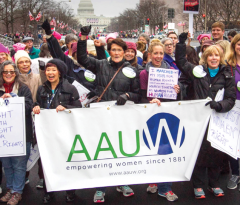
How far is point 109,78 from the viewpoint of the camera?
4.15 meters

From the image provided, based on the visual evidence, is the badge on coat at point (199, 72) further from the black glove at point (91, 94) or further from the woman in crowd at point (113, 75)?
the black glove at point (91, 94)

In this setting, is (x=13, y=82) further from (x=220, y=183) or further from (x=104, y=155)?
(x=220, y=183)

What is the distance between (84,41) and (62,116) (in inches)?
39.5

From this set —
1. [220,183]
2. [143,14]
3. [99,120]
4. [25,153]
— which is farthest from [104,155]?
[143,14]

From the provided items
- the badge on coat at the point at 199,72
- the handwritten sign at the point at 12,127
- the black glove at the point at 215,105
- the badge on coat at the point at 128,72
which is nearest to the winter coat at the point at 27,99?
the handwritten sign at the point at 12,127

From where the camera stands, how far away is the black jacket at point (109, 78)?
412 centimetres

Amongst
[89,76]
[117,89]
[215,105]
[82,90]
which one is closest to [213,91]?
[215,105]

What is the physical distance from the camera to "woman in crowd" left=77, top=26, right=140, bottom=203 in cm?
410

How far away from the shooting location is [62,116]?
3898 mm

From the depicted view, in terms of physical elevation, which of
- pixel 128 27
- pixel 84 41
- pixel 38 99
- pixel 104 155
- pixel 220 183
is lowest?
pixel 220 183

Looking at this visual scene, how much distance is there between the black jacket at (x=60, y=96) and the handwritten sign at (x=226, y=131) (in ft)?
5.59

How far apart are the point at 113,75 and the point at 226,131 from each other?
158 centimetres

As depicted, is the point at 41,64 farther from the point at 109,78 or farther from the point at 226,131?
the point at 226,131

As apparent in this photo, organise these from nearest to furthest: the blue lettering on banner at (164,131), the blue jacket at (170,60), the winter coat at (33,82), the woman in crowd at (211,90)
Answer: the blue lettering on banner at (164,131), the woman in crowd at (211,90), the winter coat at (33,82), the blue jacket at (170,60)
